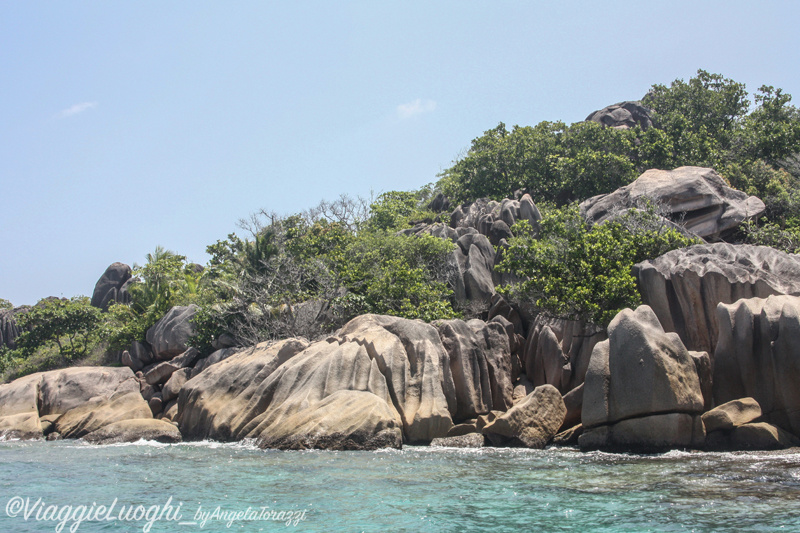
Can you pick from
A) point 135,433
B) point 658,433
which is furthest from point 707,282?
point 135,433

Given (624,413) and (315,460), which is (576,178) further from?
(315,460)

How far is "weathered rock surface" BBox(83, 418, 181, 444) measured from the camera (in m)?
22.5

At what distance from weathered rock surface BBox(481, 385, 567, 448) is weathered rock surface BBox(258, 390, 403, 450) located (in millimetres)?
2662

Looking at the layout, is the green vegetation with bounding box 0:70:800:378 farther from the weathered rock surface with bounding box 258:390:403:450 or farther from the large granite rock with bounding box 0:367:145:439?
the weathered rock surface with bounding box 258:390:403:450

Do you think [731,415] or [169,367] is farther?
[169,367]

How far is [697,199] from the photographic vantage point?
32.0 metres

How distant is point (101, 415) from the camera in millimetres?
26016

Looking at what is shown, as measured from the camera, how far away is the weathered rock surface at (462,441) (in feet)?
59.2

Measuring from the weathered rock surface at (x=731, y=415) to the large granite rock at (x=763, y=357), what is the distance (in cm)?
55

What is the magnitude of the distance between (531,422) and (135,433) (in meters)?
14.0

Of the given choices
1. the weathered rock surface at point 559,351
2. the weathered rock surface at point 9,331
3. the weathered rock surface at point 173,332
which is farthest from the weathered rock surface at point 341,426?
the weathered rock surface at point 9,331

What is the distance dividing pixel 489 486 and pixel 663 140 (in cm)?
3528

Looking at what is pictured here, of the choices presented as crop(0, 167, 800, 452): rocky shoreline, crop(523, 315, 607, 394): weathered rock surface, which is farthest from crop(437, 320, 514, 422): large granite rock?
crop(523, 315, 607, 394): weathered rock surface

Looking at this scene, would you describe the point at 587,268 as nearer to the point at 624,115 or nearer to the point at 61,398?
the point at 61,398
